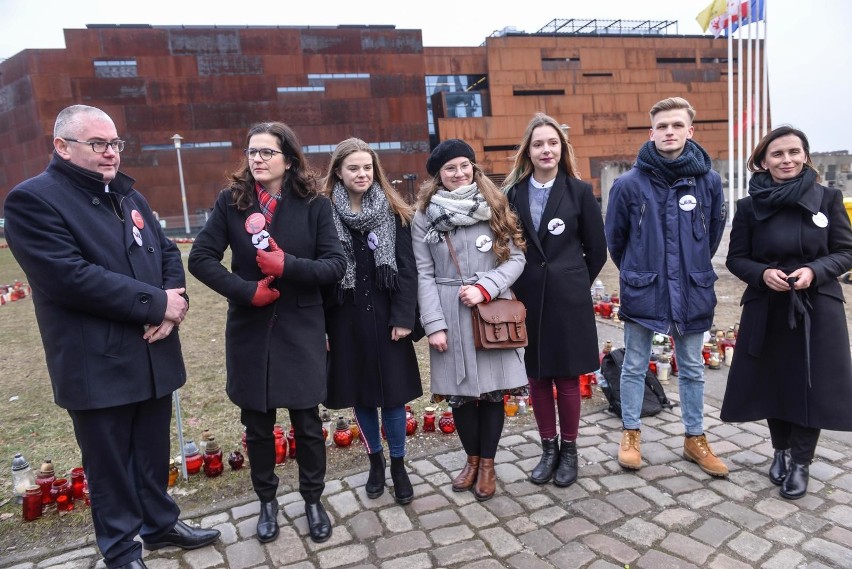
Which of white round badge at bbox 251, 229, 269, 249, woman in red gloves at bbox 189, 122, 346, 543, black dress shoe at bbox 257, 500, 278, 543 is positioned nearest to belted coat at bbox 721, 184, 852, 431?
woman in red gloves at bbox 189, 122, 346, 543

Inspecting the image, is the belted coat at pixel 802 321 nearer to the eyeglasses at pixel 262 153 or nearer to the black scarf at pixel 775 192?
the black scarf at pixel 775 192

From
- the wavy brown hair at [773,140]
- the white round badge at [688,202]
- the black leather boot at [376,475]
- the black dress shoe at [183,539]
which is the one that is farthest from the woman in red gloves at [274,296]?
the wavy brown hair at [773,140]

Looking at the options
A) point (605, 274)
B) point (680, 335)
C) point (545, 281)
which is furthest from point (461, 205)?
point (605, 274)

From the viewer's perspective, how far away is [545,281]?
3.44m

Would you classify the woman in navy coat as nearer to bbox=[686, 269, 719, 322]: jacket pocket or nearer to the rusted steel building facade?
bbox=[686, 269, 719, 322]: jacket pocket

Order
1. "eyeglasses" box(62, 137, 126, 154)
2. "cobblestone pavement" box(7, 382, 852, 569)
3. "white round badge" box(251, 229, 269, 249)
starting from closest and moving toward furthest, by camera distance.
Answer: "eyeglasses" box(62, 137, 126, 154) < "cobblestone pavement" box(7, 382, 852, 569) < "white round badge" box(251, 229, 269, 249)

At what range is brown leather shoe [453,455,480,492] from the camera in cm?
346

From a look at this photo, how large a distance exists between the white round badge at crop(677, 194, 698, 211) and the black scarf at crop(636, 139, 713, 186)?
0.13m

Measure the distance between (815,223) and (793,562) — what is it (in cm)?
185

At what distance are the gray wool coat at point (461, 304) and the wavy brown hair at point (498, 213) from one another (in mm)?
50

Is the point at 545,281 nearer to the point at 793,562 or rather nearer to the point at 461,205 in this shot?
the point at 461,205

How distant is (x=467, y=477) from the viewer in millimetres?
3475

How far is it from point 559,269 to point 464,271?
0.61 metres

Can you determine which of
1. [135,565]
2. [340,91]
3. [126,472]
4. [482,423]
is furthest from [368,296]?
[340,91]
